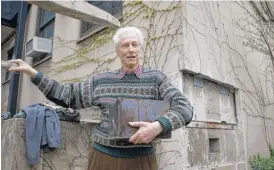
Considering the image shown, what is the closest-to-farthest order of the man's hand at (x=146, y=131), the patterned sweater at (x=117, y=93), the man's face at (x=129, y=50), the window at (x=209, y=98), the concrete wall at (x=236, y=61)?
1. the man's hand at (x=146, y=131)
2. the patterned sweater at (x=117, y=93)
3. the man's face at (x=129, y=50)
4. the window at (x=209, y=98)
5. the concrete wall at (x=236, y=61)

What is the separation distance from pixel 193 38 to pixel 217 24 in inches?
33.2

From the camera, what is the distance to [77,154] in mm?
3299

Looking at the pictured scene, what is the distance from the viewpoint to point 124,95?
155cm

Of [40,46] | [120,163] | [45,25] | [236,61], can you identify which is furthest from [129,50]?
[45,25]

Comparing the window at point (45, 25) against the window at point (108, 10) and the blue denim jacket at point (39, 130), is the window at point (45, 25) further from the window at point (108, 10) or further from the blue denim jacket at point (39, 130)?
the blue denim jacket at point (39, 130)

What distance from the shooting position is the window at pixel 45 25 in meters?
6.40

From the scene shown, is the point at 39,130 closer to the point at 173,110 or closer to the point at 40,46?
the point at 173,110

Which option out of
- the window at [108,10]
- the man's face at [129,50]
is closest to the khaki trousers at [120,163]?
the man's face at [129,50]

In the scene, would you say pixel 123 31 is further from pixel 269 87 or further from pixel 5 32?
pixel 5 32

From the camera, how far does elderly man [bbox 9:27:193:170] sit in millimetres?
1498

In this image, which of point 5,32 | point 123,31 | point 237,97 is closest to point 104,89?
point 123,31

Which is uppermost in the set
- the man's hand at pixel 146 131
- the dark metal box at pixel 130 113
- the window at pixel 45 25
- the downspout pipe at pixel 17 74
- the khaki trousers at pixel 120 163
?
the window at pixel 45 25

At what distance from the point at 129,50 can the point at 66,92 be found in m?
0.48

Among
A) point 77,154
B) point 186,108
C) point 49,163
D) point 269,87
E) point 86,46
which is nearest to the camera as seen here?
point 186,108
